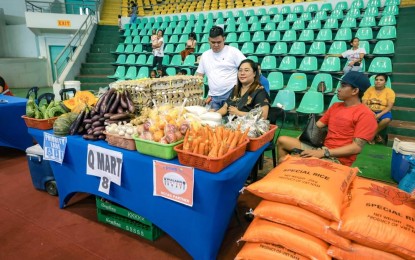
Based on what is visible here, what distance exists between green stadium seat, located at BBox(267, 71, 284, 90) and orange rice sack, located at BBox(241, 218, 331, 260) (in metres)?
4.10

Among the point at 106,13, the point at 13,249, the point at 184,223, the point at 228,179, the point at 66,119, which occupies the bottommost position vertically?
the point at 13,249

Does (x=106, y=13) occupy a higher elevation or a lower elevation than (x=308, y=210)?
higher

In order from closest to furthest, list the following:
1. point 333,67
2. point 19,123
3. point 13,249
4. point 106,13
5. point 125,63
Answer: point 13,249 < point 19,123 < point 333,67 < point 125,63 < point 106,13

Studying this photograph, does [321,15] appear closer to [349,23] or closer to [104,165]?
[349,23]

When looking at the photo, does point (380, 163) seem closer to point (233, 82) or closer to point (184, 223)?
point (233, 82)

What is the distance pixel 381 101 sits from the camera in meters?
4.16

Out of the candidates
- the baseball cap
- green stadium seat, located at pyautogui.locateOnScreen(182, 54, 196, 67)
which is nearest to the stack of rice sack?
the baseball cap

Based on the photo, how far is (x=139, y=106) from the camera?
2357mm

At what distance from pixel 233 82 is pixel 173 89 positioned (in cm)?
94

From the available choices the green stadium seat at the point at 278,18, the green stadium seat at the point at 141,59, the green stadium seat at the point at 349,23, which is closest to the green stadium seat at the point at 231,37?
the green stadium seat at the point at 278,18

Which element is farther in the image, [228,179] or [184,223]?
[184,223]

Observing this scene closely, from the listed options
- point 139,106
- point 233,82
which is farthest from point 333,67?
point 139,106

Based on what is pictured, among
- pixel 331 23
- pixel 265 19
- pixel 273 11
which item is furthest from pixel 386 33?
pixel 273 11

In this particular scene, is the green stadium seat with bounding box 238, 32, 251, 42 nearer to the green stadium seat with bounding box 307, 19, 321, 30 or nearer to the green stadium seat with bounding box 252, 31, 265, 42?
the green stadium seat with bounding box 252, 31, 265, 42
